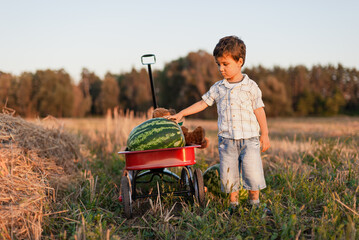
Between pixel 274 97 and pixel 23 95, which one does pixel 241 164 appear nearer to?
pixel 23 95

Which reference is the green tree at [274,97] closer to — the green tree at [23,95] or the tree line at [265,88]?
the tree line at [265,88]

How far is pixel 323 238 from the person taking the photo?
2.65 meters

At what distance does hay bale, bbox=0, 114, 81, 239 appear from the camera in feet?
9.89

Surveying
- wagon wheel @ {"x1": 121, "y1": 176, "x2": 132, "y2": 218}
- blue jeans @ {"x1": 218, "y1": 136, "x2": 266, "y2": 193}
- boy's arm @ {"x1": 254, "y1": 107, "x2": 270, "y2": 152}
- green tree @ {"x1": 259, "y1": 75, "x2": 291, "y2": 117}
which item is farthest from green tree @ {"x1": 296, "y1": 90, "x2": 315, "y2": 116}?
wagon wheel @ {"x1": 121, "y1": 176, "x2": 132, "y2": 218}

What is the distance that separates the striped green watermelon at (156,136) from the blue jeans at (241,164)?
585mm

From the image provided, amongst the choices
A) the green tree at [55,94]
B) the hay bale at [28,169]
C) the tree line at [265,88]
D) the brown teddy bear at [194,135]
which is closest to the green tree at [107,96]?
the tree line at [265,88]

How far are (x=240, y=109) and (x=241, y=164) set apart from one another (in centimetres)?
67

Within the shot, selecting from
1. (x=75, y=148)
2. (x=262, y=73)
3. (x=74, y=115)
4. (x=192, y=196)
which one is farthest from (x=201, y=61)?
(x=192, y=196)

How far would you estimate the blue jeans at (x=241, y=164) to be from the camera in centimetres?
365

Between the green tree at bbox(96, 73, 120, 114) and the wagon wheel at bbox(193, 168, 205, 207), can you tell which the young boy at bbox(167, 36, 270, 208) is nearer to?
the wagon wheel at bbox(193, 168, 205, 207)

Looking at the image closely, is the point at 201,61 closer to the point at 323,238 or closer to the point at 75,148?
the point at 75,148

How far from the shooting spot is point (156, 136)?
345 centimetres

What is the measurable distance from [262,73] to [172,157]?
2819cm

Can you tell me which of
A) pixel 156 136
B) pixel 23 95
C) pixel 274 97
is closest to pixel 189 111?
pixel 156 136
